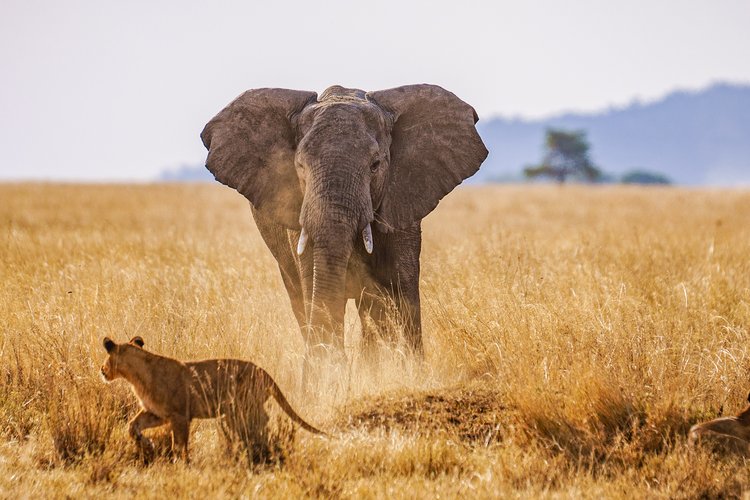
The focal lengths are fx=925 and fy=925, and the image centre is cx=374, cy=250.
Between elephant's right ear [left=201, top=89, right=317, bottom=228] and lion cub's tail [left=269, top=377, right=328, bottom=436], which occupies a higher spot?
elephant's right ear [left=201, top=89, right=317, bottom=228]

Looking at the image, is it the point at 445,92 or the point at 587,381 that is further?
the point at 445,92

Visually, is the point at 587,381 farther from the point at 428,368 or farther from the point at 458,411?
the point at 428,368

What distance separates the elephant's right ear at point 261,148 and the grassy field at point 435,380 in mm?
1029

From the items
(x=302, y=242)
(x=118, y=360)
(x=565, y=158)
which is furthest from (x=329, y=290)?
(x=565, y=158)

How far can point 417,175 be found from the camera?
7.36 meters

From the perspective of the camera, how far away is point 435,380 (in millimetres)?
6562

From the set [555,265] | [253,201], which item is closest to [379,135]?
[253,201]

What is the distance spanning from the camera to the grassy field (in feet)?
15.6

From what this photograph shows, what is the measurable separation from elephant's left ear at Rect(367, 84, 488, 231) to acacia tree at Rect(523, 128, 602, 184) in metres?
74.1

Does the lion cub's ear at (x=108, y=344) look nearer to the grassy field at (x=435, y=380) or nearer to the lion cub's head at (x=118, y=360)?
the lion cub's head at (x=118, y=360)

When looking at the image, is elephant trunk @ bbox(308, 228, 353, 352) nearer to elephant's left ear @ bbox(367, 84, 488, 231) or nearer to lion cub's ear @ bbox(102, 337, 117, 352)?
elephant's left ear @ bbox(367, 84, 488, 231)

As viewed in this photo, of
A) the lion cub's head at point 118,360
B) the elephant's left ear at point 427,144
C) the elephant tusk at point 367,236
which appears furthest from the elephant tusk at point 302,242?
the lion cub's head at point 118,360

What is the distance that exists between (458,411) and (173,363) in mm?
1836

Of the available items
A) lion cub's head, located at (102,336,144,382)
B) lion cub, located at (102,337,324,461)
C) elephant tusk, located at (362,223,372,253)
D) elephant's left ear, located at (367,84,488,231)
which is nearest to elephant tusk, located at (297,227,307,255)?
elephant tusk, located at (362,223,372,253)
